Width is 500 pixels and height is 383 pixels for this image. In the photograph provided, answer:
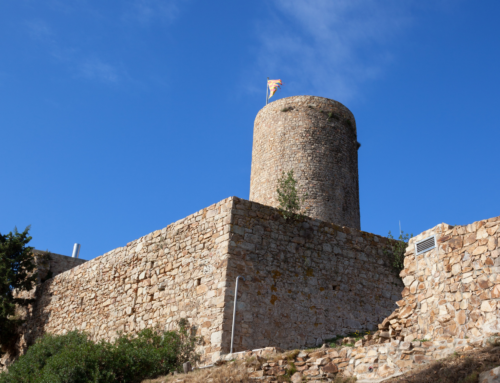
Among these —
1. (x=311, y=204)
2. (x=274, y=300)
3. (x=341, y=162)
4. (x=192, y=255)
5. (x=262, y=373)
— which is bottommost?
(x=262, y=373)

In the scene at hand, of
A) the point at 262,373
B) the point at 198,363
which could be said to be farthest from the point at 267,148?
the point at 262,373

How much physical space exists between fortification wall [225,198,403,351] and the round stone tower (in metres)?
3.56

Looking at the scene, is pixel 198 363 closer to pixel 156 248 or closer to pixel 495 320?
pixel 156 248

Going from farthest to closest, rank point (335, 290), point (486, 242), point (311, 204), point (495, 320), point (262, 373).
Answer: point (311, 204) < point (335, 290) < point (262, 373) < point (486, 242) < point (495, 320)

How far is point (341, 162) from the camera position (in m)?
17.1

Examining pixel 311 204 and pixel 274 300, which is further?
pixel 311 204

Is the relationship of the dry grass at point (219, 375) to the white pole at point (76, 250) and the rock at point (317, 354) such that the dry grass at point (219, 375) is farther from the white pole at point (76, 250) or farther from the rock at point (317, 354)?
the white pole at point (76, 250)

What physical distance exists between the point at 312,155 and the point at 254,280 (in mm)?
6601

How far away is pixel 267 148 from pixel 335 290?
6.62m

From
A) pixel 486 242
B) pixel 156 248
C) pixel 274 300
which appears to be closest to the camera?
pixel 486 242

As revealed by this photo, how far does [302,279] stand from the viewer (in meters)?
11.7

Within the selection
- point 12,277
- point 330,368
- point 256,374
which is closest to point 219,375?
point 256,374

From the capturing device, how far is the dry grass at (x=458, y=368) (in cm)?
630

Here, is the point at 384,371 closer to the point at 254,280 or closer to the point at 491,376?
the point at 491,376
